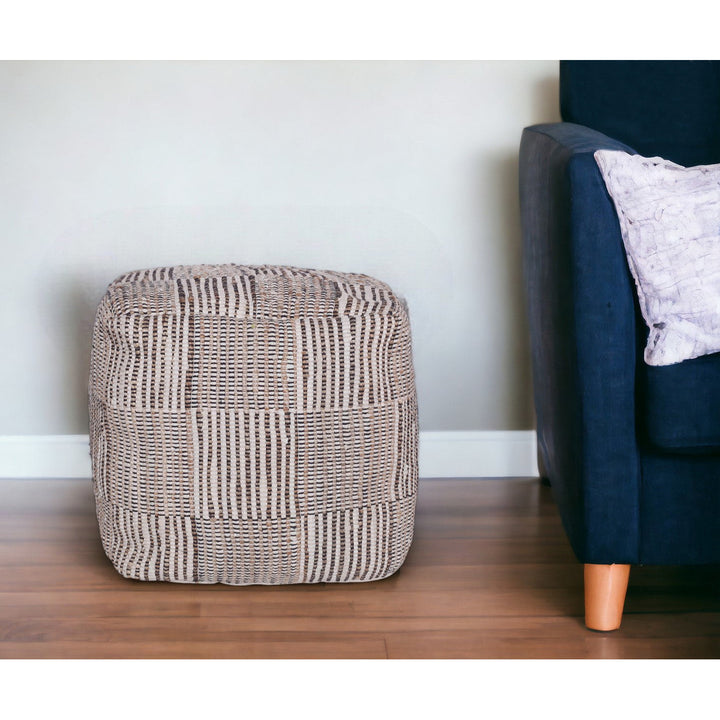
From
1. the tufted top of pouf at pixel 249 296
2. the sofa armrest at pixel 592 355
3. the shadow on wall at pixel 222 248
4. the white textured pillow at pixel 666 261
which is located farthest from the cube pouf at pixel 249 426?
the shadow on wall at pixel 222 248

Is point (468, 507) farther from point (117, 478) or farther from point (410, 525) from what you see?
point (117, 478)

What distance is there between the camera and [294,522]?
1.47 metres

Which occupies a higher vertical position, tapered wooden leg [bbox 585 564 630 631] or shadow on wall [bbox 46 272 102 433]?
shadow on wall [bbox 46 272 102 433]

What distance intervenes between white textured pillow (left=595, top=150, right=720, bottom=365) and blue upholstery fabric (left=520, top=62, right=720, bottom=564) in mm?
18

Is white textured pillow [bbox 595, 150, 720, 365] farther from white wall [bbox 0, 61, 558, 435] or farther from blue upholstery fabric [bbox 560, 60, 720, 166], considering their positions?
white wall [bbox 0, 61, 558, 435]

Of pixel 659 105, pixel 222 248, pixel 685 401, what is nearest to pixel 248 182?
pixel 222 248

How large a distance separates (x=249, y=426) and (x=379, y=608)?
0.37 metres

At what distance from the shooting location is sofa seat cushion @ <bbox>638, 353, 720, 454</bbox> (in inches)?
49.2

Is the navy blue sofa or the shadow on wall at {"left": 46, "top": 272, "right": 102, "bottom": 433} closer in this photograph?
the navy blue sofa

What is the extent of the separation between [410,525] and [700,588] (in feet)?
1.68

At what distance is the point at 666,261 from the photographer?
125 cm

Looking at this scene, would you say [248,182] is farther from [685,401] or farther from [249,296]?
[685,401]

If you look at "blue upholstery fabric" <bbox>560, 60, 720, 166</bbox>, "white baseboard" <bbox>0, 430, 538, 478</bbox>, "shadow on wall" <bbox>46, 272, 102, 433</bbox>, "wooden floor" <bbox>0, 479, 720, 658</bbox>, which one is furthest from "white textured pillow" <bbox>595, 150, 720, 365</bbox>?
"shadow on wall" <bbox>46, 272, 102, 433</bbox>

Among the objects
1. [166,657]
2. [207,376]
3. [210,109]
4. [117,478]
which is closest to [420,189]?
[210,109]
